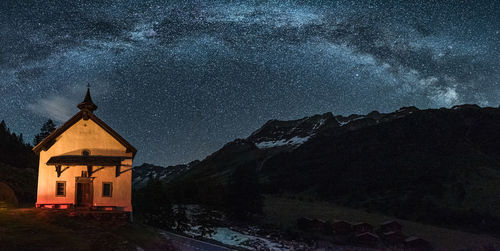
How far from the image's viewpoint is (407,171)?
345ft

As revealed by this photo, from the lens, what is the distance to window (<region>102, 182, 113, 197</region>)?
28.0 m

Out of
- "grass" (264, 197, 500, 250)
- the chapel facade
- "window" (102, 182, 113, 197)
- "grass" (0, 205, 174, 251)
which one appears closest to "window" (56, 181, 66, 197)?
the chapel facade

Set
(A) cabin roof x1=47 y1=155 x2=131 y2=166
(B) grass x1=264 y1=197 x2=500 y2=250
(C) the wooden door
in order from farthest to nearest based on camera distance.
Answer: (B) grass x1=264 y1=197 x2=500 y2=250, (C) the wooden door, (A) cabin roof x1=47 y1=155 x2=131 y2=166

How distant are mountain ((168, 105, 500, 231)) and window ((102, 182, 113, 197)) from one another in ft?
93.9

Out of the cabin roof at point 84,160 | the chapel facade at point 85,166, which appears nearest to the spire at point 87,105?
the chapel facade at point 85,166

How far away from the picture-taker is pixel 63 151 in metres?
28.2

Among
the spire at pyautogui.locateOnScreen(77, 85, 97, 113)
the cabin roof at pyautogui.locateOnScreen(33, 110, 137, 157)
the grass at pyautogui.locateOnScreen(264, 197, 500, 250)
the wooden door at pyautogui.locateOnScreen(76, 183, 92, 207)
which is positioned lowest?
the grass at pyautogui.locateOnScreen(264, 197, 500, 250)

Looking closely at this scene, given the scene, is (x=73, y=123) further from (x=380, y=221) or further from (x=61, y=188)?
(x=380, y=221)

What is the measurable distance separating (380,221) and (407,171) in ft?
149

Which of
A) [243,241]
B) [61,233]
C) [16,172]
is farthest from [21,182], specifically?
[61,233]

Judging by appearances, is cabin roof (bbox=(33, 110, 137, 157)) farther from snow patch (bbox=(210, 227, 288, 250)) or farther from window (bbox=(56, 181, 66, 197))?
snow patch (bbox=(210, 227, 288, 250))

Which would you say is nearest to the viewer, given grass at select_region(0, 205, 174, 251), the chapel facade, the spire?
grass at select_region(0, 205, 174, 251)

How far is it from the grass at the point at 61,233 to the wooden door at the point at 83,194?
2.28 meters

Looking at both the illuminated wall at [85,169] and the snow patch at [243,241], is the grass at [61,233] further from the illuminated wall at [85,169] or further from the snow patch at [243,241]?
the snow patch at [243,241]
